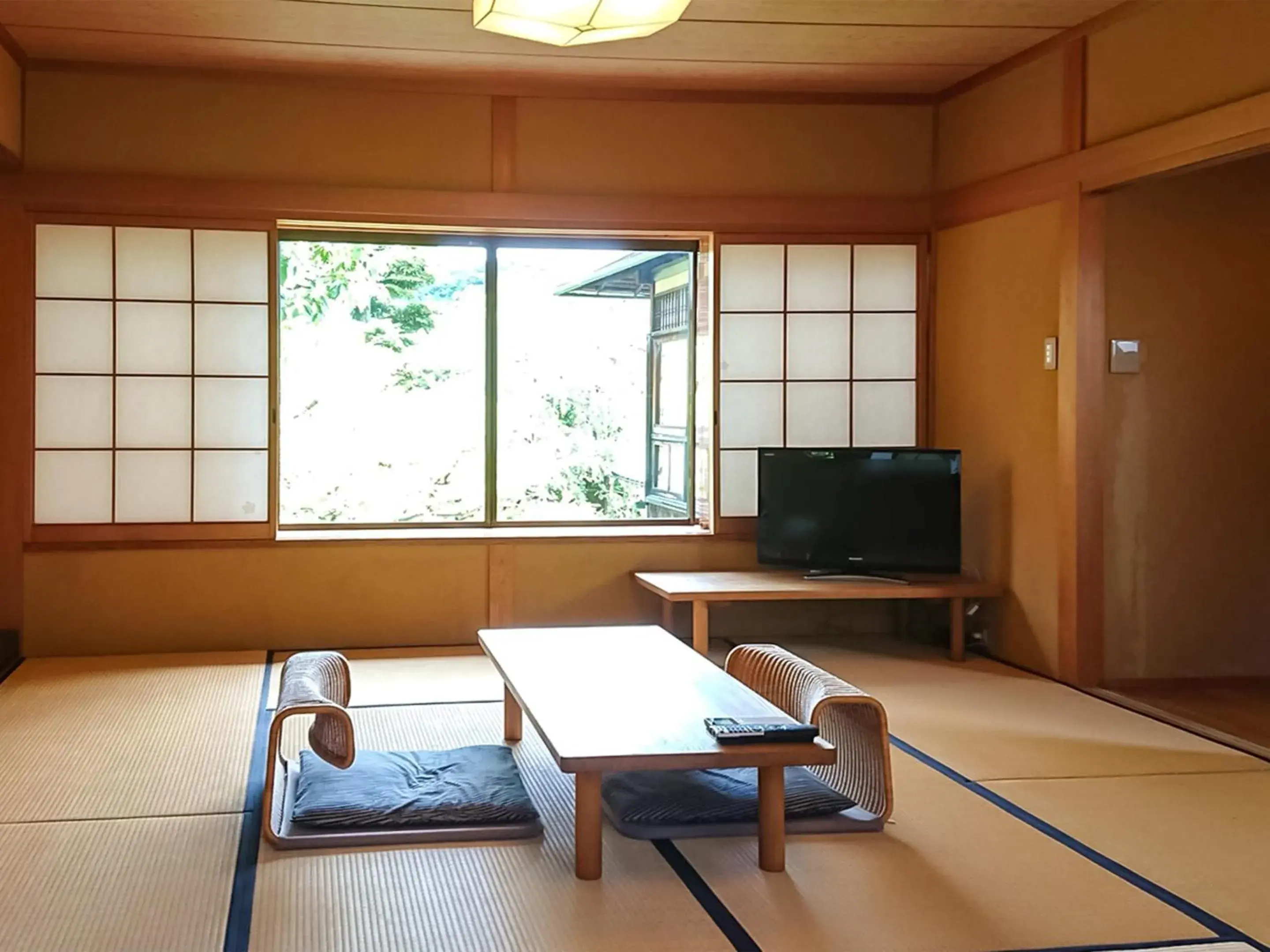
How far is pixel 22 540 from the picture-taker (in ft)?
18.5

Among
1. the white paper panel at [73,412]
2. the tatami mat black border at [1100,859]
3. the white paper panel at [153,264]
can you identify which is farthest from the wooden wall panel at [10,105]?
the tatami mat black border at [1100,859]

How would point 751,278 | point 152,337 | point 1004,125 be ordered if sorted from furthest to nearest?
point 751,278 → point 152,337 → point 1004,125

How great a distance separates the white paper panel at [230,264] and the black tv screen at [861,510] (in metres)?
2.45

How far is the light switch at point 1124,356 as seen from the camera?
16.8ft

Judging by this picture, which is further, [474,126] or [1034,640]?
[474,126]

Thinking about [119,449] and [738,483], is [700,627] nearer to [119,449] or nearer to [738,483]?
[738,483]

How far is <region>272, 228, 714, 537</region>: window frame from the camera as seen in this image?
6.11m

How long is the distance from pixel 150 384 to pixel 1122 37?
170 inches

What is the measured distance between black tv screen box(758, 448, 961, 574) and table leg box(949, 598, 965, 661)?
6.0 inches

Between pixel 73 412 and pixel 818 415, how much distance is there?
3464mm

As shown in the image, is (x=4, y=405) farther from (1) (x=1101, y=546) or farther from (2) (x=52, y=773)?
(1) (x=1101, y=546)

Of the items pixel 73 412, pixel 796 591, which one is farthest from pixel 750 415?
pixel 73 412

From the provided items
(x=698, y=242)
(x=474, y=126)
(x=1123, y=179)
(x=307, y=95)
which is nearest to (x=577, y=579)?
(x=698, y=242)

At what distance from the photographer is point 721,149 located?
6199 millimetres
